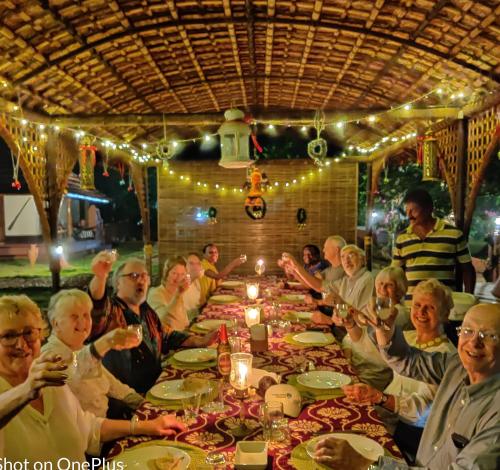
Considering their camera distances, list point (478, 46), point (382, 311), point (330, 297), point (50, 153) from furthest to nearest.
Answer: point (50, 153) < point (478, 46) < point (330, 297) < point (382, 311)

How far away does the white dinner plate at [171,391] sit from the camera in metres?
2.28

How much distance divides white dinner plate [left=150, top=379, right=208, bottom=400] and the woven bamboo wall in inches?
298

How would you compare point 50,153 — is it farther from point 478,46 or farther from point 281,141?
point 281,141

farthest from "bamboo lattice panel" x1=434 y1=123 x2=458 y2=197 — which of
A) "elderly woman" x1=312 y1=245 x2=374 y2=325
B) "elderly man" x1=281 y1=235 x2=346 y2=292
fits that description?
"elderly woman" x1=312 y1=245 x2=374 y2=325

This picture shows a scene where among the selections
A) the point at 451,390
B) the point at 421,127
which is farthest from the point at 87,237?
the point at 451,390

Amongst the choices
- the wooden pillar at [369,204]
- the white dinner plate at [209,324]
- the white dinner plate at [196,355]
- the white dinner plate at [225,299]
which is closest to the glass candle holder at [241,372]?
the white dinner plate at [196,355]

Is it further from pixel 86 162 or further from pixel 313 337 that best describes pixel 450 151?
pixel 86 162

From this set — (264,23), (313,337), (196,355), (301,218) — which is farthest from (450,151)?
(196,355)

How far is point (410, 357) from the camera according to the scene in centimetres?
238

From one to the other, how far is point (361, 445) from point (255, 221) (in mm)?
8328

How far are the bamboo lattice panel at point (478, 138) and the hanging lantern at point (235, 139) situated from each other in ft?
8.74

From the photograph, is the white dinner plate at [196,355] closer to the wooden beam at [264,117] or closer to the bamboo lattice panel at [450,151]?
the wooden beam at [264,117]

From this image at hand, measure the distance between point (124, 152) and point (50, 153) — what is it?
2613 mm

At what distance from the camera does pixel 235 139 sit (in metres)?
3.97
